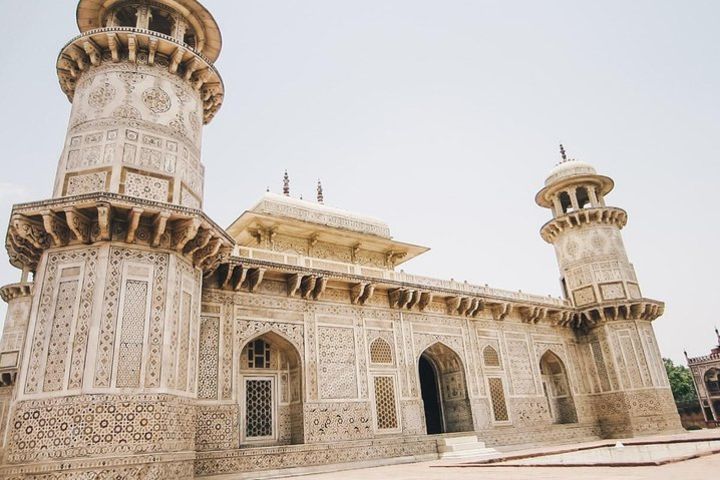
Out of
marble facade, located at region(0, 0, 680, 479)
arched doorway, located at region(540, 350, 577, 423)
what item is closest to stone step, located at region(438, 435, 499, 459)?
marble facade, located at region(0, 0, 680, 479)

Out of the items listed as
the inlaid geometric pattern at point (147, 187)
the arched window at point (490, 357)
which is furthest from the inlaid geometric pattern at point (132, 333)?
the arched window at point (490, 357)

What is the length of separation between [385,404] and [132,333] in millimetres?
6842

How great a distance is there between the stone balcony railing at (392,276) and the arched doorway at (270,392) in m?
1.88

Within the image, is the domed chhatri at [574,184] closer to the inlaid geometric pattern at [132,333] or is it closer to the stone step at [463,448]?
the stone step at [463,448]

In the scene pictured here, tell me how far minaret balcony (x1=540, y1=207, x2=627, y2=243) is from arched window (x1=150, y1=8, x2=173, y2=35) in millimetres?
14700

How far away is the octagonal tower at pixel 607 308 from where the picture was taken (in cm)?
1666

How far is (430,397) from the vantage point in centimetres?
1577

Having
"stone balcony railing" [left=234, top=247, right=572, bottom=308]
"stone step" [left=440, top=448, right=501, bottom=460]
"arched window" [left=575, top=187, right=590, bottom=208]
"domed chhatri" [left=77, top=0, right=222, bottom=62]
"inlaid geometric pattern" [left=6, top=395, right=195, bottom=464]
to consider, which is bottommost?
"stone step" [left=440, top=448, right=501, bottom=460]

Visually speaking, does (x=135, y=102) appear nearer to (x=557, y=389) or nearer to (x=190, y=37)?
(x=190, y=37)

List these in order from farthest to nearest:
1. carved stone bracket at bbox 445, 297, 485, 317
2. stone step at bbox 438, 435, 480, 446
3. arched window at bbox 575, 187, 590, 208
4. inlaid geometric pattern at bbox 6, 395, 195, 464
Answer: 1. arched window at bbox 575, 187, 590, 208
2. carved stone bracket at bbox 445, 297, 485, 317
3. stone step at bbox 438, 435, 480, 446
4. inlaid geometric pattern at bbox 6, 395, 195, 464

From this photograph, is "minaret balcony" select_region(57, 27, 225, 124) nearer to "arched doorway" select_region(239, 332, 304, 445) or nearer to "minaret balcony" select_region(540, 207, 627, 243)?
"arched doorway" select_region(239, 332, 304, 445)

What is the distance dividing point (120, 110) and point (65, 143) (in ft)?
4.15

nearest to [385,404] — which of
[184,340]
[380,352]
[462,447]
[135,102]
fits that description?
[380,352]

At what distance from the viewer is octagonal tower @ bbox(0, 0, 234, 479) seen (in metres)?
7.39
